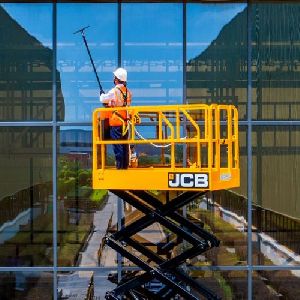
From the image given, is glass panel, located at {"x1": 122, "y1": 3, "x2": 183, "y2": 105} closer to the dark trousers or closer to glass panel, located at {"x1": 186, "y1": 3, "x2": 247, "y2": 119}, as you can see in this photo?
glass panel, located at {"x1": 186, "y1": 3, "x2": 247, "y2": 119}

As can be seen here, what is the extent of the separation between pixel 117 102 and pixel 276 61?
3.50 metres

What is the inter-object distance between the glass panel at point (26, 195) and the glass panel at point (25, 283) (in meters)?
0.19

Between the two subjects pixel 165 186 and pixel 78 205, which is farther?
pixel 78 205

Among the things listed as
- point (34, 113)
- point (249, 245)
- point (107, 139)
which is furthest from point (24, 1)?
point (249, 245)

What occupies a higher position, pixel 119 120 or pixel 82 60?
pixel 82 60

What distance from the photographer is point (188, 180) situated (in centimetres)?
739

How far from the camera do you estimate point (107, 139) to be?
8.18 m

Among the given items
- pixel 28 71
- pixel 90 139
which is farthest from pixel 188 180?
pixel 28 71

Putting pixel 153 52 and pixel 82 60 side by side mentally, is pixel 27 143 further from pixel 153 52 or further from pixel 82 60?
pixel 153 52

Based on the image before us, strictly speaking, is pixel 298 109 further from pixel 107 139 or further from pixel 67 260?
pixel 67 260

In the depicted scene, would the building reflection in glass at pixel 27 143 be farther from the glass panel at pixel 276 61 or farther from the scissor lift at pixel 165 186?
the glass panel at pixel 276 61

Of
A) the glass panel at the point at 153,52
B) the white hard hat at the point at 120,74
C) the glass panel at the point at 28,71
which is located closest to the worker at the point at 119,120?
the white hard hat at the point at 120,74

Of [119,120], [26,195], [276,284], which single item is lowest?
[276,284]

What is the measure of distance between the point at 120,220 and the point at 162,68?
266 centimetres
